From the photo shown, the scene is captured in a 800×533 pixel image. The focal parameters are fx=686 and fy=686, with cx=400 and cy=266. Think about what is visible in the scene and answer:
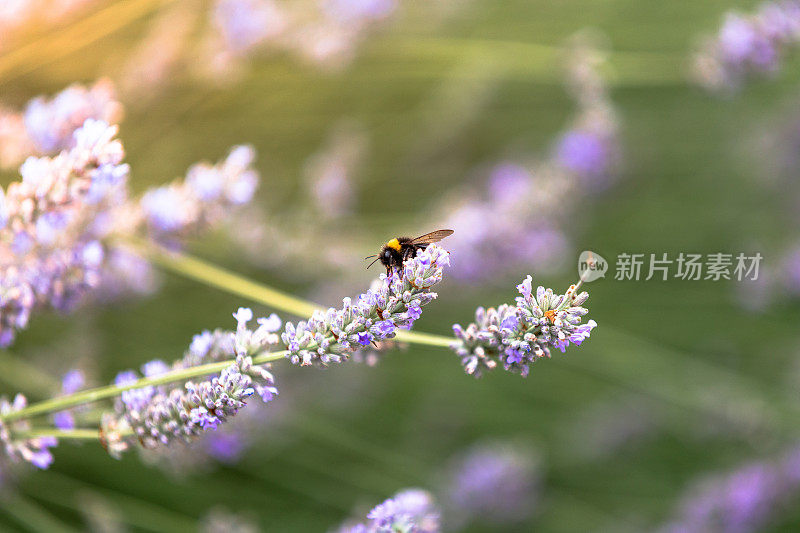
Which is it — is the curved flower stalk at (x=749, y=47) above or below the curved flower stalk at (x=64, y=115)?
above

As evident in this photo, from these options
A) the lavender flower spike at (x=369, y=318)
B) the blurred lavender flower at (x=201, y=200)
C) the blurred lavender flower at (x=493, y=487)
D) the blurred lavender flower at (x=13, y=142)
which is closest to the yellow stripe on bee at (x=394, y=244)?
the lavender flower spike at (x=369, y=318)

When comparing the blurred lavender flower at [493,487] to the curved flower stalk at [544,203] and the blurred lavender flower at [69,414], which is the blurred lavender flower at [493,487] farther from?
the blurred lavender flower at [69,414]

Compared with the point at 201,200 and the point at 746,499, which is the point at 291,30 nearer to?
the point at 201,200

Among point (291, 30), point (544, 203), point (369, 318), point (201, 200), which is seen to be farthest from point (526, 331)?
point (291, 30)

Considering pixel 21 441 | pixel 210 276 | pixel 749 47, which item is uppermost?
pixel 749 47

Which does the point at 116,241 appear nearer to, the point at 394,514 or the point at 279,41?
the point at 394,514

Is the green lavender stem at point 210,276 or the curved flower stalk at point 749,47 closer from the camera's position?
the green lavender stem at point 210,276
